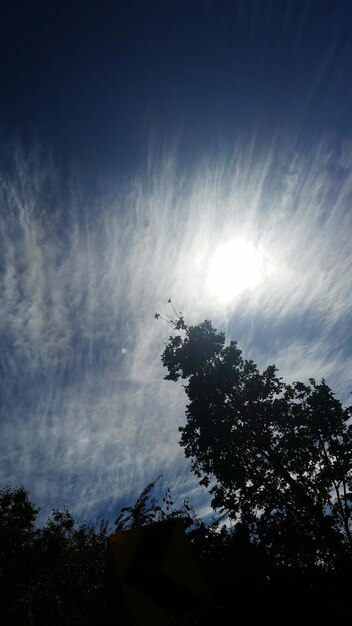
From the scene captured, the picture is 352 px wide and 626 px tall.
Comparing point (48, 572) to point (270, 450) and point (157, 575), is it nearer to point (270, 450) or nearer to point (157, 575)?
point (270, 450)

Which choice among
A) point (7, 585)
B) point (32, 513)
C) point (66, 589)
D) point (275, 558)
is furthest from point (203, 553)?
point (32, 513)

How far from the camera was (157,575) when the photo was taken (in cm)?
250

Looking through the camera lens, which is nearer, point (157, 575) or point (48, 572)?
point (157, 575)

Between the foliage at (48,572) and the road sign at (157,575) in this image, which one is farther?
the foliage at (48,572)

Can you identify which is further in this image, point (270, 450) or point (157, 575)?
point (270, 450)

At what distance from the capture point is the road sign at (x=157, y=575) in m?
2.32

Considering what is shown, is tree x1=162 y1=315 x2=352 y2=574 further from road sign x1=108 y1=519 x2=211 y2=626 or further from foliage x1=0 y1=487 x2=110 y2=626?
road sign x1=108 y1=519 x2=211 y2=626

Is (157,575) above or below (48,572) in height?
below

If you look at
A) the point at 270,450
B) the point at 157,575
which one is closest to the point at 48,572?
the point at 270,450

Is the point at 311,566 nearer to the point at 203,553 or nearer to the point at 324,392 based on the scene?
the point at 203,553

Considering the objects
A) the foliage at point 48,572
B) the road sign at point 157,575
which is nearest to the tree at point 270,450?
the foliage at point 48,572

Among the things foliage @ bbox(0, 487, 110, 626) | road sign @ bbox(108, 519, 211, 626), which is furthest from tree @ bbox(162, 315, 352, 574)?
road sign @ bbox(108, 519, 211, 626)

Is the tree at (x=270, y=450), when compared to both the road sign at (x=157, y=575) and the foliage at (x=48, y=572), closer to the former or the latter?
the foliage at (x=48, y=572)

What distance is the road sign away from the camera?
7.60 ft
